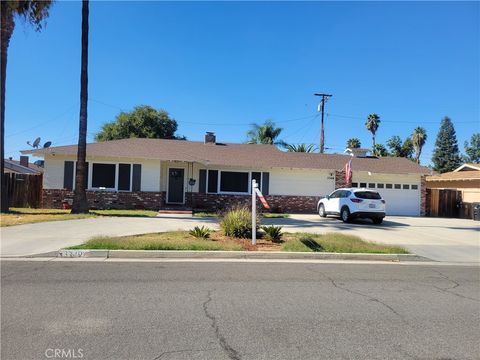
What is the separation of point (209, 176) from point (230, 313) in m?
18.9

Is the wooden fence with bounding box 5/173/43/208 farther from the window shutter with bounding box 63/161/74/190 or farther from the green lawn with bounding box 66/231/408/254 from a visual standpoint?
the green lawn with bounding box 66/231/408/254

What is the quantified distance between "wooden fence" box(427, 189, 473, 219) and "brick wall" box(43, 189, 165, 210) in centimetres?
1725

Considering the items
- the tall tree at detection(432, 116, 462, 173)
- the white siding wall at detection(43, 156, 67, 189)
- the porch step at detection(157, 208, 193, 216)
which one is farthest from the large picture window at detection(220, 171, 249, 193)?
the tall tree at detection(432, 116, 462, 173)

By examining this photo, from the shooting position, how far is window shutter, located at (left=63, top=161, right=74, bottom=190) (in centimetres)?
2261

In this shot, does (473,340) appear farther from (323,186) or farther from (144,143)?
(144,143)

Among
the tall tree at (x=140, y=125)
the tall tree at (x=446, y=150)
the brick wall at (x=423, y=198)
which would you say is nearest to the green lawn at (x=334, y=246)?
the brick wall at (x=423, y=198)

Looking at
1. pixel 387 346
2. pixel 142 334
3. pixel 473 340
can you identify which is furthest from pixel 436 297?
pixel 142 334

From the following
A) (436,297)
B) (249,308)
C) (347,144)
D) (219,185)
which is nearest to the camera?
(249,308)

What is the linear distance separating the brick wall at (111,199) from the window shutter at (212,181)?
2.88 m

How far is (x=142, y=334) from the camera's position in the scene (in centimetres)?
489

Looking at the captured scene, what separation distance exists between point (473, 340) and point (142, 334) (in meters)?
3.87

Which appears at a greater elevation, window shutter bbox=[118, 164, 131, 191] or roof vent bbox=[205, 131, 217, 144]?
roof vent bbox=[205, 131, 217, 144]

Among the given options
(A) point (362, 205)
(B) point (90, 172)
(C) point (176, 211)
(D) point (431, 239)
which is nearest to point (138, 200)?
(C) point (176, 211)

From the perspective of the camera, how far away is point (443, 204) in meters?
27.9
